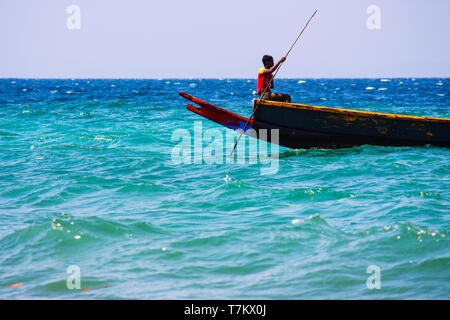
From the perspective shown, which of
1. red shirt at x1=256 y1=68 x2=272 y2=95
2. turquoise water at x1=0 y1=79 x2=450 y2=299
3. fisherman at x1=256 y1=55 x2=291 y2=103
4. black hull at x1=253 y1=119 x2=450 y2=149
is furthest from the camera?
black hull at x1=253 y1=119 x2=450 y2=149

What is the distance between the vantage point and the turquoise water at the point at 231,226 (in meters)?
4.30

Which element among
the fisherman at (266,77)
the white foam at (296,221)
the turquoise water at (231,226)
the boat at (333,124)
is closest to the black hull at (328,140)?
the boat at (333,124)

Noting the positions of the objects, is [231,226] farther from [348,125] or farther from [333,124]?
[348,125]

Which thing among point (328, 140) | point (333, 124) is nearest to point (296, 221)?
point (333, 124)

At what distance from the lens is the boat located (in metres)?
10.2

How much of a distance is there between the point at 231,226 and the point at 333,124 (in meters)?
5.32

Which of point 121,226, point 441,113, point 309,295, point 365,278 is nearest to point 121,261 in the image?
point 121,226

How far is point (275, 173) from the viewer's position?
355 inches

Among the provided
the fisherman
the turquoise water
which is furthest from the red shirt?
the turquoise water

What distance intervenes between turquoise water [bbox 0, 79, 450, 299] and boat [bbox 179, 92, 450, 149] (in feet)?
0.85

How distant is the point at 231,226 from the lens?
581 cm
